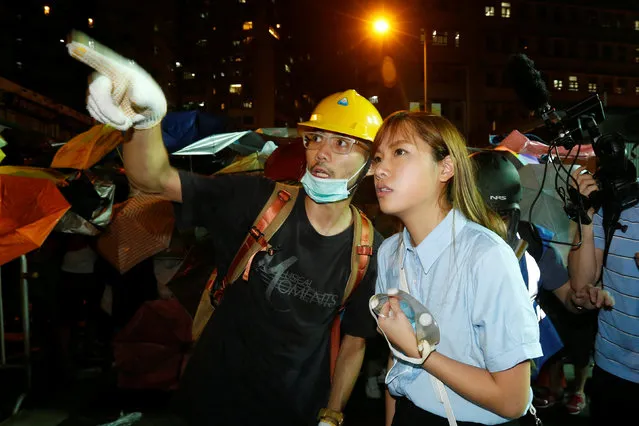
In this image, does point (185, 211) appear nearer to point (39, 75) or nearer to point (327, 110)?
point (327, 110)

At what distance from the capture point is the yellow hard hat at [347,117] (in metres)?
3.39

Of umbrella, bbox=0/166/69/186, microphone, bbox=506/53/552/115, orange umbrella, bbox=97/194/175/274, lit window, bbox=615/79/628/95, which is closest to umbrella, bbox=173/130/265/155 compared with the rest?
orange umbrella, bbox=97/194/175/274

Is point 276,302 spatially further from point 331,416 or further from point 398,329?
point 398,329

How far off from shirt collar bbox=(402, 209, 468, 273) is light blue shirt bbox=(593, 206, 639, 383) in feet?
5.74

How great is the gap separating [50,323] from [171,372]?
7.65ft

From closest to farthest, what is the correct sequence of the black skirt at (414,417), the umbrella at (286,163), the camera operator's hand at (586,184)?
the black skirt at (414,417) → the camera operator's hand at (586,184) → the umbrella at (286,163)

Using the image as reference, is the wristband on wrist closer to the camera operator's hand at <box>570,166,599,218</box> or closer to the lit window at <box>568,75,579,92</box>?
the camera operator's hand at <box>570,166,599,218</box>

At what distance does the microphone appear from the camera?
3277 mm

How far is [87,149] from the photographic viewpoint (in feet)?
19.9

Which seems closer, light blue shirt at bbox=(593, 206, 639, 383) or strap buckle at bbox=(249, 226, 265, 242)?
strap buckle at bbox=(249, 226, 265, 242)

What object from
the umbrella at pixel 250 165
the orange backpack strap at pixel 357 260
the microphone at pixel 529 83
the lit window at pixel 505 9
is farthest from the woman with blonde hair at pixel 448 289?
the lit window at pixel 505 9

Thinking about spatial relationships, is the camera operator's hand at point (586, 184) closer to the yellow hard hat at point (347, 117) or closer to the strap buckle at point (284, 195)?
the yellow hard hat at point (347, 117)

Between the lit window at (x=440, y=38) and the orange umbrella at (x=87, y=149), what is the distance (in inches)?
1912

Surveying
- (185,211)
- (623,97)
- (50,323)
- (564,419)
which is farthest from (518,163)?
(623,97)
